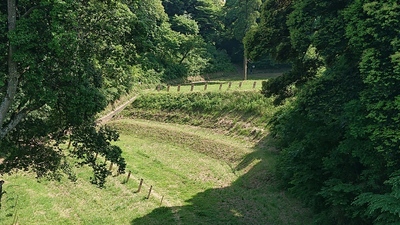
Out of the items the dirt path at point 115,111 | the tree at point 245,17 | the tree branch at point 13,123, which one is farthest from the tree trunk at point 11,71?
the tree at point 245,17

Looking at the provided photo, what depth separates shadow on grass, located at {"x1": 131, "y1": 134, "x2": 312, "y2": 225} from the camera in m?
17.5

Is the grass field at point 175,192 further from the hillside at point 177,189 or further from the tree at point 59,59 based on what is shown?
the tree at point 59,59

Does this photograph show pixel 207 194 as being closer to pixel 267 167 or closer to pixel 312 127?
pixel 267 167

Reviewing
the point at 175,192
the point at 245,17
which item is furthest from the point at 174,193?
the point at 245,17

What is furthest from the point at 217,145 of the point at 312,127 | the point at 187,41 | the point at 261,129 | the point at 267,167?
the point at 187,41

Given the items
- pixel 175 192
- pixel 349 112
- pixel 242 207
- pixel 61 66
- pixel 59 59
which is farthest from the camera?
pixel 175 192

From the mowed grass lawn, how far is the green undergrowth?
281 cm

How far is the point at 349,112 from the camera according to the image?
465 inches

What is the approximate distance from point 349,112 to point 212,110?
Answer: 79.6ft

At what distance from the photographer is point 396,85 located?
35.1ft

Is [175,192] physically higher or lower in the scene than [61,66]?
lower

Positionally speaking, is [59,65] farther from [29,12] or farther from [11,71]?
[29,12]

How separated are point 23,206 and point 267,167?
1492 cm

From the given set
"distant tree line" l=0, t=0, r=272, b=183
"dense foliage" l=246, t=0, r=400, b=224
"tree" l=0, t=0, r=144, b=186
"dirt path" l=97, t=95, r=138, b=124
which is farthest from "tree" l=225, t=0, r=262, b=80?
"tree" l=0, t=0, r=144, b=186
